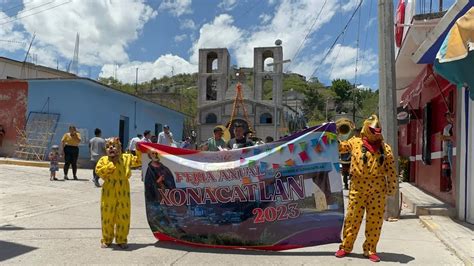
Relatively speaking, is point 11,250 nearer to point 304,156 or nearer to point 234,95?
point 304,156

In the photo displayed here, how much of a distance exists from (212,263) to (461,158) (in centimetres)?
550

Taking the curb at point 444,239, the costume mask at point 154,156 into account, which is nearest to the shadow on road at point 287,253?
the curb at point 444,239

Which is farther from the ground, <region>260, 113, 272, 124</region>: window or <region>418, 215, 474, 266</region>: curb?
<region>260, 113, 272, 124</region>: window

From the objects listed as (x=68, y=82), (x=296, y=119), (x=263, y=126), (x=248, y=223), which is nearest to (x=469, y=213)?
(x=248, y=223)

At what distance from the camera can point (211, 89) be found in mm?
62125

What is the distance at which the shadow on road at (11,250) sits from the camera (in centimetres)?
550

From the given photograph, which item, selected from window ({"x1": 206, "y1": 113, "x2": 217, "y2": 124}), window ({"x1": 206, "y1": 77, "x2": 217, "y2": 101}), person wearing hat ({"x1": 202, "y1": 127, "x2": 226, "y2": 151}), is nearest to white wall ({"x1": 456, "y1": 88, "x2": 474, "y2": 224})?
person wearing hat ({"x1": 202, "y1": 127, "x2": 226, "y2": 151})

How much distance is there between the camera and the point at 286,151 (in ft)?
19.5

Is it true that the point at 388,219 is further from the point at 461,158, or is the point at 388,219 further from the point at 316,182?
the point at 316,182

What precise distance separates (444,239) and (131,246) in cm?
453

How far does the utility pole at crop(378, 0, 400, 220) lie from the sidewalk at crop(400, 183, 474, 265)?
2.08ft

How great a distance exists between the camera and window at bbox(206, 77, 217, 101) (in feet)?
200

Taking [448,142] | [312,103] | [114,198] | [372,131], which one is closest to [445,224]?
[448,142]

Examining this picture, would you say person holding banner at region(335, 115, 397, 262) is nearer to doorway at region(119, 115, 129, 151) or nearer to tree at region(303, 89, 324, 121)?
doorway at region(119, 115, 129, 151)
